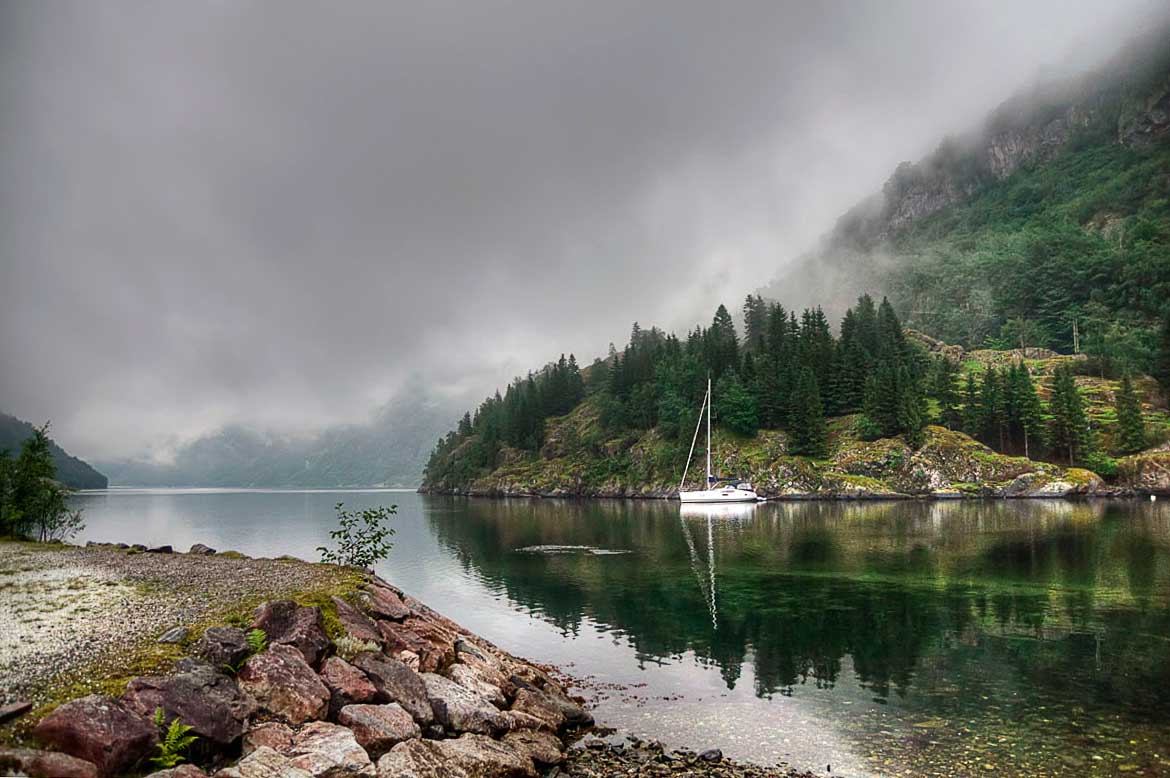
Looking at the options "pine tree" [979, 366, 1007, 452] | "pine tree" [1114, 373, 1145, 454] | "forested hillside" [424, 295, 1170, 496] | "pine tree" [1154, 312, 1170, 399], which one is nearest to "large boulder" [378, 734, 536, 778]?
"forested hillside" [424, 295, 1170, 496]

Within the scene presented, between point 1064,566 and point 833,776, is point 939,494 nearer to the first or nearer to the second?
point 1064,566

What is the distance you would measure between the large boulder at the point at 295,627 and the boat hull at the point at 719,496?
123133 millimetres

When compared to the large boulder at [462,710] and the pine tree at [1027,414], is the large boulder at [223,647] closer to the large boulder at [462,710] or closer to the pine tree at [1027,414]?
the large boulder at [462,710]

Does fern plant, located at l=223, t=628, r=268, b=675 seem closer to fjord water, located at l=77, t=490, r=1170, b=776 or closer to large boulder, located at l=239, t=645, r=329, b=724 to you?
large boulder, located at l=239, t=645, r=329, b=724

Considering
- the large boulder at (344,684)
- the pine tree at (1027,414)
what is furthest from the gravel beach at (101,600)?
the pine tree at (1027,414)

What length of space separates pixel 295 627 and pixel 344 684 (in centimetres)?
281

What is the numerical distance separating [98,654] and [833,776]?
20.9m

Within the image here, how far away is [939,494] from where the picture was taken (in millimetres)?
129625

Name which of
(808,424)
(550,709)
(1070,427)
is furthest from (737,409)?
(550,709)

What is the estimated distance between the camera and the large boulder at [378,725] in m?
16.0

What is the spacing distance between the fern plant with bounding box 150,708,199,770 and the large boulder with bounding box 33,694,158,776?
250 millimetres

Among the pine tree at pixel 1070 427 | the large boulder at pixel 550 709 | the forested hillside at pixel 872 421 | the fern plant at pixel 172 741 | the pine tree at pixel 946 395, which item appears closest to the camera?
the fern plant at pixel 172 741

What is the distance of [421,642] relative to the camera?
2384 centimetres

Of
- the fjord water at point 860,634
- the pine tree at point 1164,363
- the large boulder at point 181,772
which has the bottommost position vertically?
the fjord water at point 860,634
